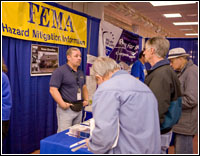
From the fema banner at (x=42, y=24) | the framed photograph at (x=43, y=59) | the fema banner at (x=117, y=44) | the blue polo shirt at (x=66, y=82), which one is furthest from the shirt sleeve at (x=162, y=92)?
the fema banner at (x=117, y=44)

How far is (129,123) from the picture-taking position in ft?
4.00

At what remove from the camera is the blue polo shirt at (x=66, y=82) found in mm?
2572

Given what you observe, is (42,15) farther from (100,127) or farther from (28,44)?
(100,127)

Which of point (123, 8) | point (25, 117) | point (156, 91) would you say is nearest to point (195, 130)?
point (156, 91)

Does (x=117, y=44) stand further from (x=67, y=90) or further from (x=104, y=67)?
(x=104, y=67)

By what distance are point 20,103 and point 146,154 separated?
214 cm

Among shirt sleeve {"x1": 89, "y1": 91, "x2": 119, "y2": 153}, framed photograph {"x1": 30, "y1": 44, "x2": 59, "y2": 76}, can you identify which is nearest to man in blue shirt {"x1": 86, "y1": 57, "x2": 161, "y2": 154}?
shirt sleeve {"x1": 89, "y1": 91, "x2": 119, "y2": 153}

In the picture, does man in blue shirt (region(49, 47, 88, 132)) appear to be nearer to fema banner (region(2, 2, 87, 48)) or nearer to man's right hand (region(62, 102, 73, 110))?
man's right hand (region(62, 102, 73, 110))

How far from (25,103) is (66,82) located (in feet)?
2.59

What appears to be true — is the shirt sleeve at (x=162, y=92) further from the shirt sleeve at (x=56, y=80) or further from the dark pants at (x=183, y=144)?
the shirt sleeve at (x=56, y=80)

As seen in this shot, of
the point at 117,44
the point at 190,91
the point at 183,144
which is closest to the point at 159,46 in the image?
the point at 190,91

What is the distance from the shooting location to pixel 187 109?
2279 millimetres

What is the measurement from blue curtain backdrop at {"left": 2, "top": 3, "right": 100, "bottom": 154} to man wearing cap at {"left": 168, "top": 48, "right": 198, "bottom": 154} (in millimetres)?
1895

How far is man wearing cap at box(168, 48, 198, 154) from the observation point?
7.22 ft
